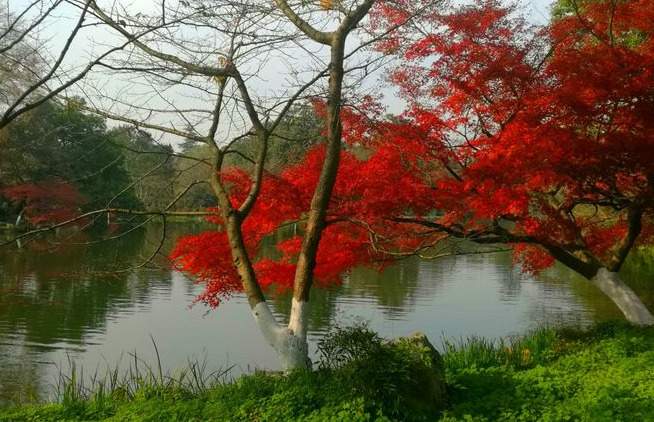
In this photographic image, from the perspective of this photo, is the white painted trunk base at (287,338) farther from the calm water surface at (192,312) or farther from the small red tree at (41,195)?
the small red tree at (41,195)

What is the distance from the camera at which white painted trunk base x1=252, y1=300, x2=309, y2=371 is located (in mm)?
5609

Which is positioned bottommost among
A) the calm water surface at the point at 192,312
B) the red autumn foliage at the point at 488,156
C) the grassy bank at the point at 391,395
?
the calm water surface at the point at 192,312

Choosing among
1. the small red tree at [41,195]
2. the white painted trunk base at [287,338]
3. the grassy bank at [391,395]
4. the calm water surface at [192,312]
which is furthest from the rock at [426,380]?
the small red tree at [41,195]

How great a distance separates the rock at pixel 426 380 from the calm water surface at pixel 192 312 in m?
3.37

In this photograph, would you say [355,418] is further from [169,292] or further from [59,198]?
[59,198]

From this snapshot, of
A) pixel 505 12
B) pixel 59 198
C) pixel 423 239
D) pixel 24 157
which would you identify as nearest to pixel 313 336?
pixel 423 239

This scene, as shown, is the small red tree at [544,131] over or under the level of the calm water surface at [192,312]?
over

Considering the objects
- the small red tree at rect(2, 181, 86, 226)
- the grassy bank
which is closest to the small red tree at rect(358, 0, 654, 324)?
the grassy bank

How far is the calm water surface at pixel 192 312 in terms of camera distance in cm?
975

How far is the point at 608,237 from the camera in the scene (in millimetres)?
9211

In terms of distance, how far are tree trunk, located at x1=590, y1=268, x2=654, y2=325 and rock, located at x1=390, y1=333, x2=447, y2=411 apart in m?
3.93

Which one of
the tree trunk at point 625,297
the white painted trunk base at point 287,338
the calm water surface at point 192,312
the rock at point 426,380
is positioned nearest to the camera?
the rock at point 426,380

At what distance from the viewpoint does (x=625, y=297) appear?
Result: 779 centimetres

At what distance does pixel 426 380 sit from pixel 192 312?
33.4 ft
